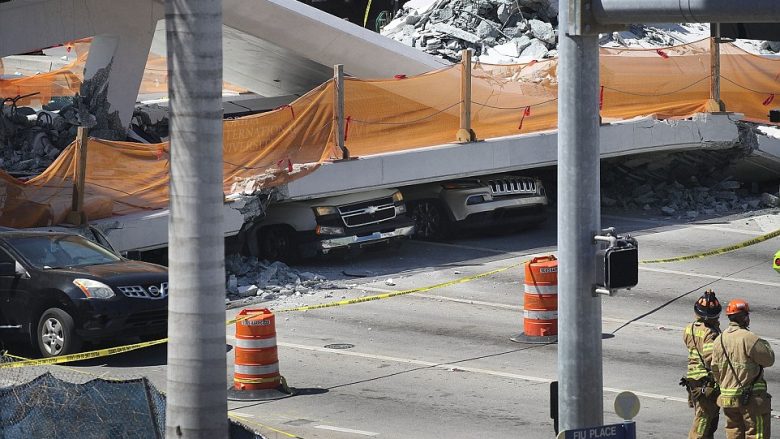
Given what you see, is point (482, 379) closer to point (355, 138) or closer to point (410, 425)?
point (410, 425)

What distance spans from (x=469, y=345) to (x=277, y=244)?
5.14m

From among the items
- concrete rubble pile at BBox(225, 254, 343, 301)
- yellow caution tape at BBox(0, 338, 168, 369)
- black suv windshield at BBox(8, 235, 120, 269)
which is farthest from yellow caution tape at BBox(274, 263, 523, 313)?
yellow caution tape at BBox(0, 338, 168, 369)

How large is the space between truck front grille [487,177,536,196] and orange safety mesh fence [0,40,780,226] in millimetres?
742

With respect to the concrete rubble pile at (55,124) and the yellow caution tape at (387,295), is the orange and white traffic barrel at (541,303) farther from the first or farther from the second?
the concrete rubble pile at (55,124)

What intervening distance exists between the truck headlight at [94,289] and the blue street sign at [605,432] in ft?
24.0

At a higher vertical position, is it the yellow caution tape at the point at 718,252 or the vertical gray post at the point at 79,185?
the vertical gray post at the point at 79,185

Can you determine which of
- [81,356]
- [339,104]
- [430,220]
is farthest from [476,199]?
[81,356]

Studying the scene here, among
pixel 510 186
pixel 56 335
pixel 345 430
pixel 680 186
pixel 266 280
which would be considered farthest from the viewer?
pixel 680 186

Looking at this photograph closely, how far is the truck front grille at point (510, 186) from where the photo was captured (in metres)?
22.0

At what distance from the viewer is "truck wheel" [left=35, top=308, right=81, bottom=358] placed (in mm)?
14914

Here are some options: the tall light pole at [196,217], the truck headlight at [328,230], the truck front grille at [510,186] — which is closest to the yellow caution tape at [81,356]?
the tall light pole at [196,217]

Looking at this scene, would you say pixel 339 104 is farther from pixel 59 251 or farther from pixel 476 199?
pixel 59 251

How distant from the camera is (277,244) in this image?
799 inches

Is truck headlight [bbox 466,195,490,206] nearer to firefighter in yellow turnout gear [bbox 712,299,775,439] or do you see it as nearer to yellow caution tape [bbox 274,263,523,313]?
yellow caution tape [bbox 274,263,523,313]
